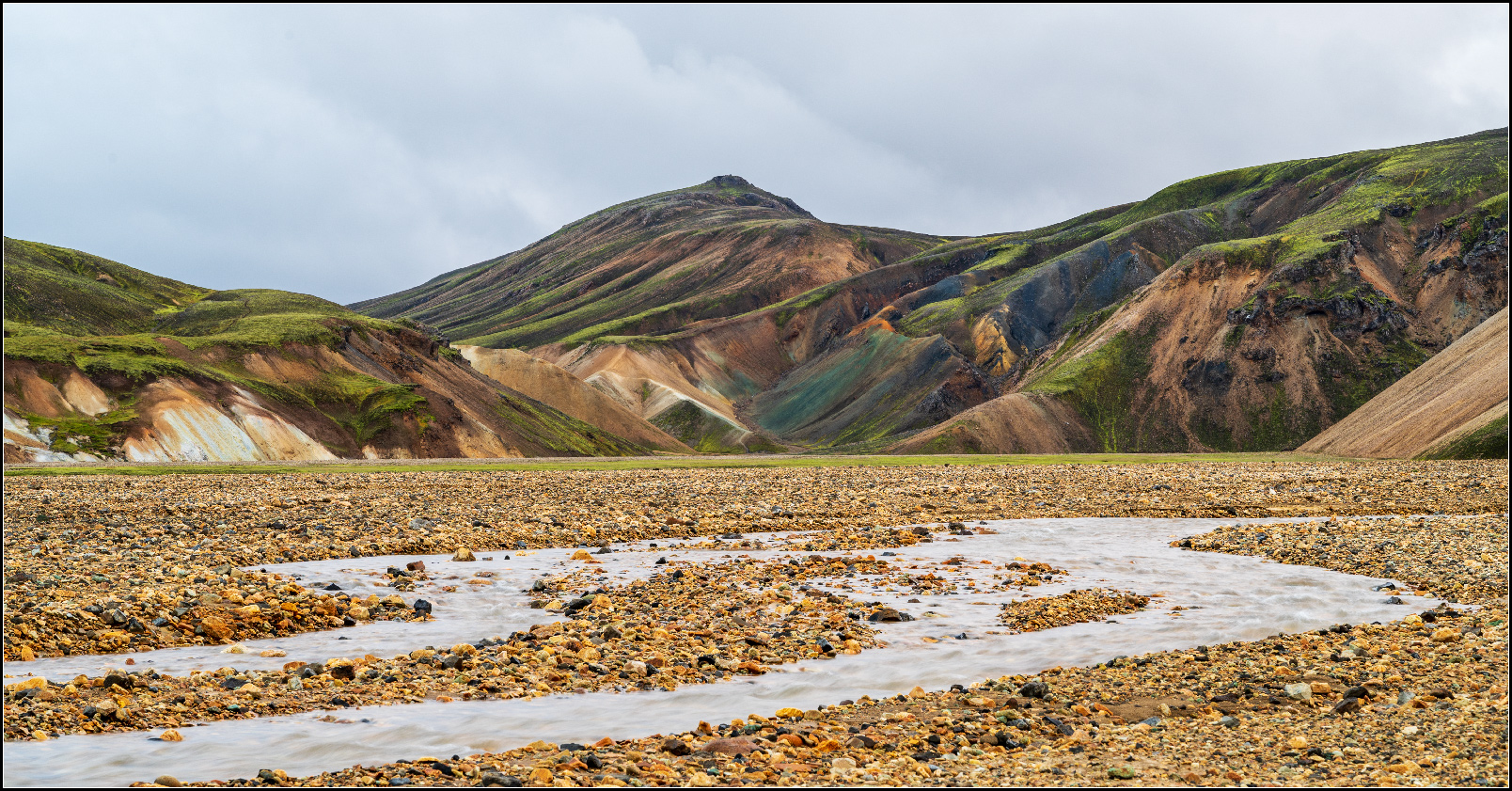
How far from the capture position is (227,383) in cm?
7150

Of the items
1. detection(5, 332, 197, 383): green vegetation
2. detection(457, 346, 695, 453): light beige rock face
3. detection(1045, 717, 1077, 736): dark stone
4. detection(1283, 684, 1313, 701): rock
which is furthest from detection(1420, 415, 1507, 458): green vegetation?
detection(5, 332, 197, 383): green vegetation

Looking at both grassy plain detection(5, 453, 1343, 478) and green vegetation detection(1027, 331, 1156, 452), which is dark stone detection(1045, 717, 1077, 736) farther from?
green vegetation detection(1027, 331, 1156, 452)

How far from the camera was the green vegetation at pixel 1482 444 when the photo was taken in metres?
59.7

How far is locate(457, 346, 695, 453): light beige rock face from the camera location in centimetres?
11062

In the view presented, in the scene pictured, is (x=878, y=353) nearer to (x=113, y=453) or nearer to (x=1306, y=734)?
(x=113, y=453)

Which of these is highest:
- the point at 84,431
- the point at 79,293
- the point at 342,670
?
the point at 79,293

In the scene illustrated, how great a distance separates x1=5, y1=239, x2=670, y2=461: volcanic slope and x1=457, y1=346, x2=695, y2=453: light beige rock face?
833 cm

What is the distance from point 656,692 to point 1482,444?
64.5 metres

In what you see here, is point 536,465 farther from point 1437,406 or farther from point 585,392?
point 1437,406

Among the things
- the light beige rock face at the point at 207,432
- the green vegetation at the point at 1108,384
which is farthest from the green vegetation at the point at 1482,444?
the light beige rock face at the point at 207,432

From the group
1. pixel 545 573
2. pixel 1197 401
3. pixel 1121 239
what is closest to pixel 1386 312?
pixel 1197 401

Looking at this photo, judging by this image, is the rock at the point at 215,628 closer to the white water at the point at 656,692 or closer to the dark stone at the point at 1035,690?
the white water at the point at 656,692

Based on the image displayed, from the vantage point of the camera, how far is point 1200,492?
46594mm

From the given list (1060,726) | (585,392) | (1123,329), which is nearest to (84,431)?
(585,392)
